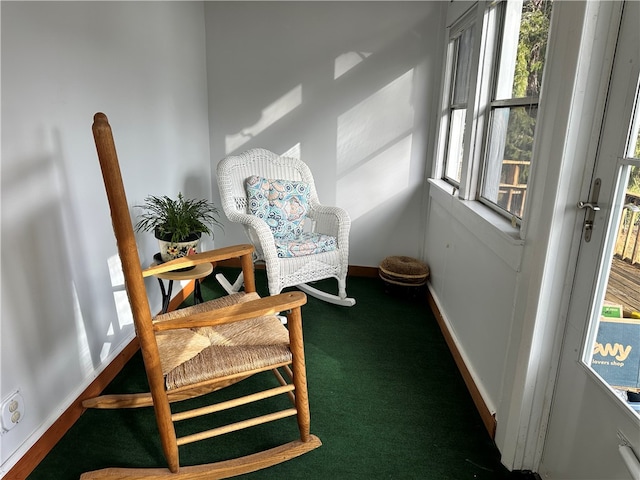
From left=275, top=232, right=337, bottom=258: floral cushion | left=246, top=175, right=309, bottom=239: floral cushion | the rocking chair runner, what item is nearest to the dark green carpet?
the rocking chair runner

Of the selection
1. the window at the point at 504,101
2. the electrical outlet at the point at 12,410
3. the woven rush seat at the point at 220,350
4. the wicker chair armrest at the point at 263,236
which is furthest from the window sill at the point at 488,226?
the electrical outlet at the point at 12,410

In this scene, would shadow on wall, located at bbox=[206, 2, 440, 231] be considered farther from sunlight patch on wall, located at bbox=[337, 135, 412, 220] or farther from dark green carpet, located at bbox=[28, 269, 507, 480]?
dark green carpet, located at bbox=[28, 269, 507, 480]

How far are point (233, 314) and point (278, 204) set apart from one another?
1.53 metres

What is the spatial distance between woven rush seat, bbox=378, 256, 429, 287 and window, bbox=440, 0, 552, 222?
0.79 metres

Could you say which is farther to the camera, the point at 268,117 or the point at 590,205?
the point at 268,117

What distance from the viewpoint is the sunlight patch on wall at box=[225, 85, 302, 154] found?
312cm

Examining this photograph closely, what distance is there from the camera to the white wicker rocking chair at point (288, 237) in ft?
7.86

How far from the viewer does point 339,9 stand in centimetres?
295

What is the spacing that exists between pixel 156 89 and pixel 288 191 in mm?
990

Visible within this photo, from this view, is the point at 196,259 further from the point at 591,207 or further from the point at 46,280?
the point at 591,207

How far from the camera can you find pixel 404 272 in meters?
2.93

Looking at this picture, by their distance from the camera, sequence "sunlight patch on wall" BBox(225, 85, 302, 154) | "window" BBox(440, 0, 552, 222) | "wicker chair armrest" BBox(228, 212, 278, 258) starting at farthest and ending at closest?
"sunlight patch on wall" BBox(225, 85, 302, 154) < "wicker chair armrest" BBox(228, 212, 278, 258) < "window" BBox(440, 0, 552, 222)

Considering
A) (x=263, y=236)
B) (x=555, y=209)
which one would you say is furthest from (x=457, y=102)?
(x=555, y=209)

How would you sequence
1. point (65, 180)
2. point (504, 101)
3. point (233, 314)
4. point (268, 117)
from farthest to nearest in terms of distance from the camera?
point (268, 117) < point (504, 101) < point (65, 180) < point (233, 314)
